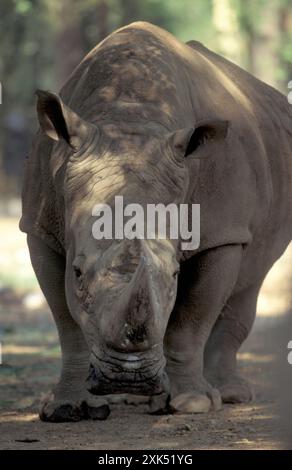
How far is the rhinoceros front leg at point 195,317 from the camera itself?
8500mm

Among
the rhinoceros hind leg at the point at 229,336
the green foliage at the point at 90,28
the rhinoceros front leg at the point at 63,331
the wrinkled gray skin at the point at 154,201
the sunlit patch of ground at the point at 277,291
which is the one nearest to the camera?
the wrinkled gray skin at the point at 154,201

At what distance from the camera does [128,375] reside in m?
6.88

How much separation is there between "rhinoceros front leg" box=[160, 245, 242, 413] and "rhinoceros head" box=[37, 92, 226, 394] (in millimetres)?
617

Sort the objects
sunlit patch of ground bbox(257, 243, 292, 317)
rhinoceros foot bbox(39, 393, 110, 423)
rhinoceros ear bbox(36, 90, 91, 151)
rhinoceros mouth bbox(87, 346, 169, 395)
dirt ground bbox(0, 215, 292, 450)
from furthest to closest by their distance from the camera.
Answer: sunlit patch of ground bbox(257, 243, 292, 317)
rhinoceros foot bbox(39, 393, 110, 423)
rhinoceros ear bbox(36, 90, 91, 151)
dirt ground bbox(0, 215, 292, 450)
rhinoceros mouth bbox(87, 346, 169, 395)

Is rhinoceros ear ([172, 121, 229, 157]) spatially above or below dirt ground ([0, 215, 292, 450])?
above

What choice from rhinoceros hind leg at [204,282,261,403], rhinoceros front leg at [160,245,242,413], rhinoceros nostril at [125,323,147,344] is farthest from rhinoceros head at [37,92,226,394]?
rhinoceros hind leg at [204,282,261,403]

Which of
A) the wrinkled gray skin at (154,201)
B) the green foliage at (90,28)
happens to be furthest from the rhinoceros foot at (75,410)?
the green foliage at (90,28)

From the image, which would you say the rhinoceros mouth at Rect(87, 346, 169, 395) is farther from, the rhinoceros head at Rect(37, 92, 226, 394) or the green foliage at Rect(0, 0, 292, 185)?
the green foliage at Rect(0, 0, 292, 185)

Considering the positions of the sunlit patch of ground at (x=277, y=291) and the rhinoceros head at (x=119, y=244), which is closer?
the rhinoceros head at (x=119, y=244)

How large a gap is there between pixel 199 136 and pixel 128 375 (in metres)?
1.62

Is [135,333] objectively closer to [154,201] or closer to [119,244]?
[119,244]

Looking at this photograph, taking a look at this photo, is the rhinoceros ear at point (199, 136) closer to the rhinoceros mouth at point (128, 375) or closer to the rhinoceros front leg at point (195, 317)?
the rhinoceros front leg at point (195, 317)

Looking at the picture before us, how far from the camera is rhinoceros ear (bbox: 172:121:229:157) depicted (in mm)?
7734

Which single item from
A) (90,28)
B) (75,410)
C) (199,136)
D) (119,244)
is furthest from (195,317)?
(90,28)
